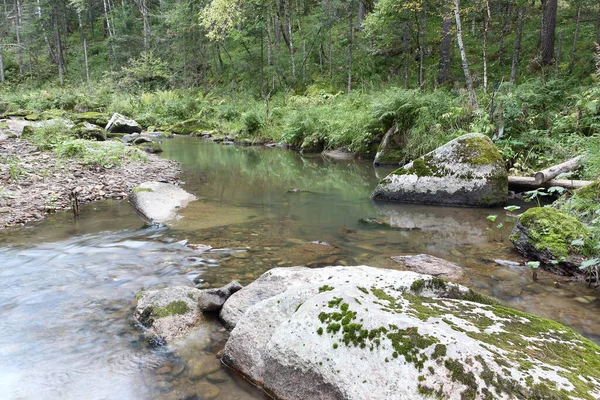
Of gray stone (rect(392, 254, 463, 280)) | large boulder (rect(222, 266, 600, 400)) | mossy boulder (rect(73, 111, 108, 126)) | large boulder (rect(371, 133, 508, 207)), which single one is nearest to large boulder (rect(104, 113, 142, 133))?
mossy boulder (rect(73, 111, 108, 126))

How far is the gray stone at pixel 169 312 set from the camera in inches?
129

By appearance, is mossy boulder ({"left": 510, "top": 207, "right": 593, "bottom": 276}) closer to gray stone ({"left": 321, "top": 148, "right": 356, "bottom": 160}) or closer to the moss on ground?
the moss on ground

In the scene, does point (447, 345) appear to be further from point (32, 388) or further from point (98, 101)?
point (98, 101)

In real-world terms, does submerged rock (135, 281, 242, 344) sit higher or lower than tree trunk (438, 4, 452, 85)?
lower

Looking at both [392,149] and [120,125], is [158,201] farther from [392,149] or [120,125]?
[120,125]

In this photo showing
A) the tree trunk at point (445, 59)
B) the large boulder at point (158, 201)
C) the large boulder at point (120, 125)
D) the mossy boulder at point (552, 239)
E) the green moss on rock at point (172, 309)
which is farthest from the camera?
the large boulder at point (120, 125)

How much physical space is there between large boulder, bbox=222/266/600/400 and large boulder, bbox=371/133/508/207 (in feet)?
16.2

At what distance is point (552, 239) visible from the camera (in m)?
4.62

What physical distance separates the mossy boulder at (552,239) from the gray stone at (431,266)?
3.19 feet

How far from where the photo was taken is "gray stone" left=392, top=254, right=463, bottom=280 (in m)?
4.39

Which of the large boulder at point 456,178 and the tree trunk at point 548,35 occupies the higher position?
the tree trunk at point 548,35

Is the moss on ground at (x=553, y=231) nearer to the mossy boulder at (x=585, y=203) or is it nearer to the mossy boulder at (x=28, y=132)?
the mossy boulder at (x=585, y=203)

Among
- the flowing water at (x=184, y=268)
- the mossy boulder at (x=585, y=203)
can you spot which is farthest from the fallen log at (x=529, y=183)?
the mossy boulder at (x=585, y=203)

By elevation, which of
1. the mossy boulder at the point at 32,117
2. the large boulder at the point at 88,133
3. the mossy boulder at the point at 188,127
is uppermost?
the mossy boulder at the point at 32,117
